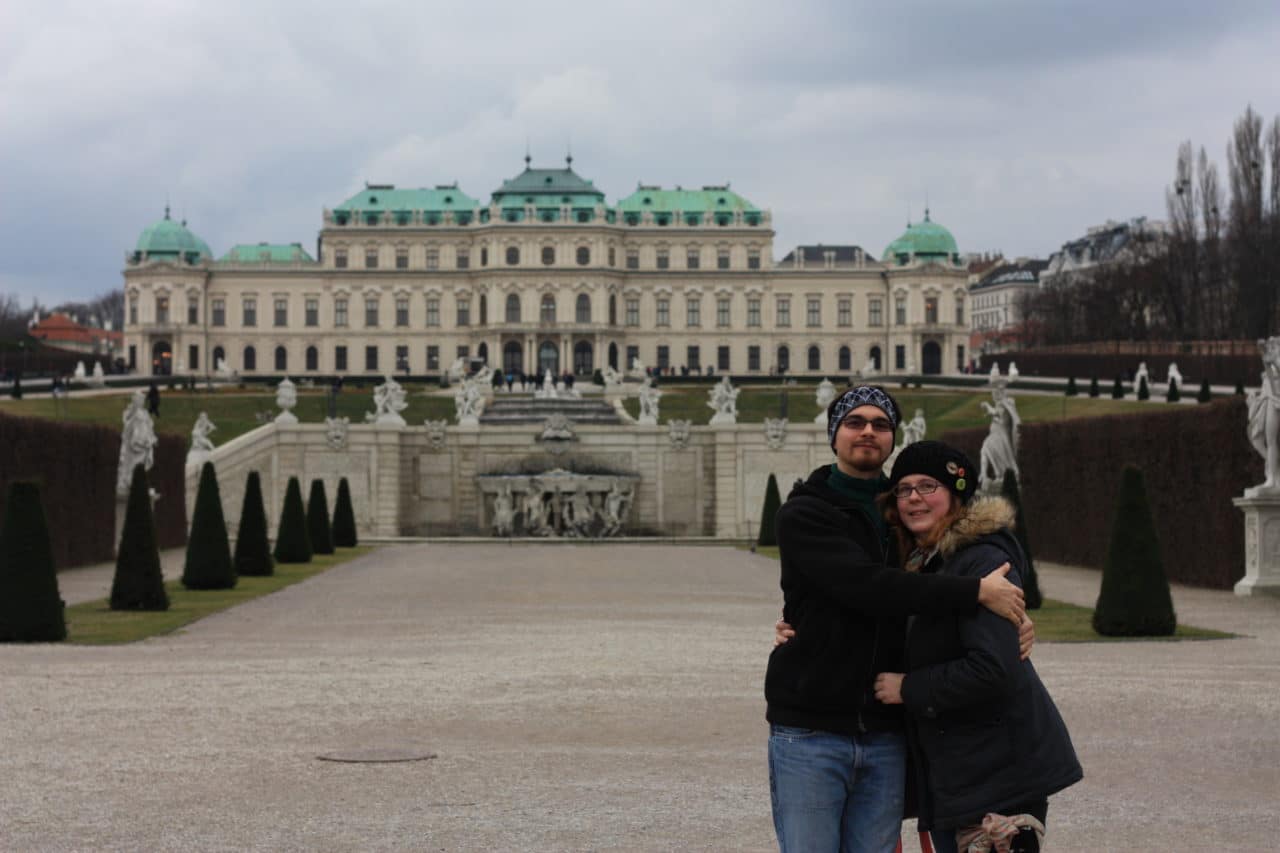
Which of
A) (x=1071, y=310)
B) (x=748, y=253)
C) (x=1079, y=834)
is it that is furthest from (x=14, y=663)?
(x=748, y=253)

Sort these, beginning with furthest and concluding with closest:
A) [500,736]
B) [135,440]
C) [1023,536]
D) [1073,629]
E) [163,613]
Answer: [135,440]
[163,613]
[1023,536]
[1073,629]
[500,736]

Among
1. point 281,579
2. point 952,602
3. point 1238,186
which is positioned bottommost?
point 281,579

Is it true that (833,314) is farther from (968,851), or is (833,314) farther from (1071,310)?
(968,851)

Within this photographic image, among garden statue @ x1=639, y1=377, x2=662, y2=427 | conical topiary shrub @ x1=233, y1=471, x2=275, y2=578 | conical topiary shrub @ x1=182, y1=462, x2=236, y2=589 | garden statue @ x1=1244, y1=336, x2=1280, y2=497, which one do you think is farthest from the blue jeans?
garden statue @ x1=639, y1=377, x2=662, y2=427

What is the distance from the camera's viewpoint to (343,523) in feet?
101

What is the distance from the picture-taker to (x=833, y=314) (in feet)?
340

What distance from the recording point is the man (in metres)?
4.11

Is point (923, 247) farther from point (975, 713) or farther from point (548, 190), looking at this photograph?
point (975, 713)

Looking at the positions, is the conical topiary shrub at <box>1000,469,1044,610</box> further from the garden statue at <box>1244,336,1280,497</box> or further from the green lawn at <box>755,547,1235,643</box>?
the garden statue at <box>1244,336,1280,497</box>

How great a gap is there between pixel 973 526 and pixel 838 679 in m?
0.47

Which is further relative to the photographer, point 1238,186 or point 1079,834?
point 1238,186

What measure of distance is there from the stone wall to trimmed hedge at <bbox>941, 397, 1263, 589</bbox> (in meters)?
11.4

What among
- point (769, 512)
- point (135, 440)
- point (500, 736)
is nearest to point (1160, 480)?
point (769, 512)

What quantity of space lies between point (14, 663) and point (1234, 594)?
12186 mm
